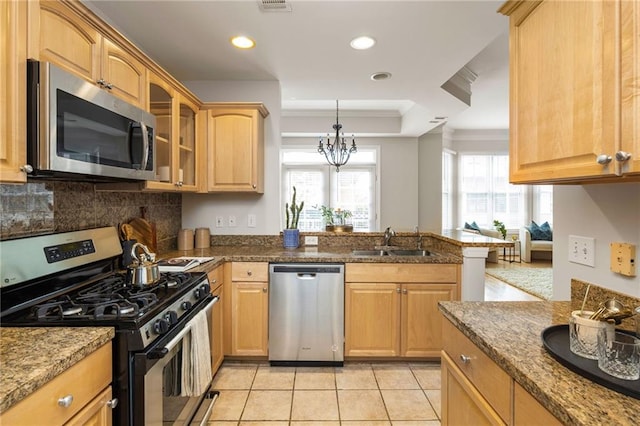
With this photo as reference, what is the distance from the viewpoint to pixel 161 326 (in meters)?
1.38

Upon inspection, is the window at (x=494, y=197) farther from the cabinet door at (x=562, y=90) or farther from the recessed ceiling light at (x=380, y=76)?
the cabinet door at (x=562, y=90)

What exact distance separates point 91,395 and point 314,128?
16.8 ft

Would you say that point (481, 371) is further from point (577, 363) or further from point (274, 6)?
point (274, 6)

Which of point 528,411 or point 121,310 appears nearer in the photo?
point 528,411

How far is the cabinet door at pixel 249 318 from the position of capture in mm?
2605

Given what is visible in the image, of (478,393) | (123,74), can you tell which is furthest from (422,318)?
(123,74)

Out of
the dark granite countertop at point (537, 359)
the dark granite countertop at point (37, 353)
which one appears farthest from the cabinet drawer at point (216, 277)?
the dark granite countertop at point (537, 359)

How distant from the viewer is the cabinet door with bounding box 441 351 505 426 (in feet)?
3.39

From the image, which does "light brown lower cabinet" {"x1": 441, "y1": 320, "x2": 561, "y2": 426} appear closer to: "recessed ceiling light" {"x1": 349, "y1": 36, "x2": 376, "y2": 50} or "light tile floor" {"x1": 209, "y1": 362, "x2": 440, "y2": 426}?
"light tile floor" {"x1": 209, "y1": 362, "x2": 440, "y2": 426}

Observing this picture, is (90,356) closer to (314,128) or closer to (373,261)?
(373,261)

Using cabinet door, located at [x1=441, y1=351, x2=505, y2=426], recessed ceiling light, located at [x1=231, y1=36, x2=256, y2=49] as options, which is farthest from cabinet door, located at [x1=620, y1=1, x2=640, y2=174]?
recessed ceiling light, located at [x1=231, y1=36, x2=256, y2=49]

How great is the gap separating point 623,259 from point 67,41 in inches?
89.2

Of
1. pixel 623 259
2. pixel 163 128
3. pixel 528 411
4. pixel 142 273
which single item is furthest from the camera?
pixel 163 128

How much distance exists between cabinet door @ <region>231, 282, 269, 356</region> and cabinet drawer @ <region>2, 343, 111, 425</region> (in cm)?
143
